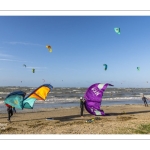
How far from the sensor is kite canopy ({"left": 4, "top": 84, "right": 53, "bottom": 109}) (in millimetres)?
13070

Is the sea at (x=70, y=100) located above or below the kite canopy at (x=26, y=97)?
below

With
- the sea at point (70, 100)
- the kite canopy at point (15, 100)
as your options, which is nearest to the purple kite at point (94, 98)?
the kite canopy at point (15, 100)

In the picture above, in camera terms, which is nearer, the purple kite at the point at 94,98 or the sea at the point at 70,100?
the purple kite at the point at 94,98

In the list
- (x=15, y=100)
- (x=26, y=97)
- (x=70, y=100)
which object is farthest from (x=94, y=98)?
(x=70, y=100)

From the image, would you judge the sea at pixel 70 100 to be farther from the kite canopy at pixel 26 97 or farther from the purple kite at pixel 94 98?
the purple kite at pixel 94 98

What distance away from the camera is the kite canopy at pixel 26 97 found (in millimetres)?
13070

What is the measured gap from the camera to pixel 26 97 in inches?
528

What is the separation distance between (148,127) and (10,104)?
8.08 meters

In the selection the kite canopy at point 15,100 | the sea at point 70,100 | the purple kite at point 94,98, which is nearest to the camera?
the purple kite at point 94,98

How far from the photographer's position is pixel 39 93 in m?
13.4

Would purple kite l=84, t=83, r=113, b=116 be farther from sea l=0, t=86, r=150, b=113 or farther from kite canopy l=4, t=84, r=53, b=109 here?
sea l=0, t=86, r=150, b=113

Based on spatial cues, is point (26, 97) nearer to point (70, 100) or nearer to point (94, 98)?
point (94, 98)

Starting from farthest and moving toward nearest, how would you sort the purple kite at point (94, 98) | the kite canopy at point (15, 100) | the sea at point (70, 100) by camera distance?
the sea at point (70, 100) < the kite canopy at point (15, 100) < the purple kite at point (94, 98)
